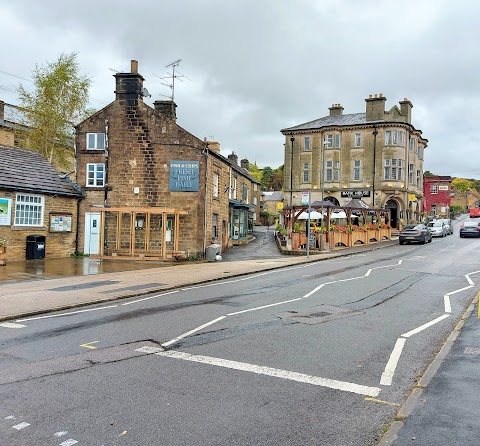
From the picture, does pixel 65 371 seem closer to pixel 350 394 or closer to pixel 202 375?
pixel 202 375

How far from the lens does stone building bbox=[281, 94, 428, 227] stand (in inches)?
1836

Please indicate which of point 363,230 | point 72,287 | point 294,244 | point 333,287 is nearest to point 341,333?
point 333,287

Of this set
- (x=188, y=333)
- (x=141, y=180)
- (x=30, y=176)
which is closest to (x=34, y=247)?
(x=30, y=176)

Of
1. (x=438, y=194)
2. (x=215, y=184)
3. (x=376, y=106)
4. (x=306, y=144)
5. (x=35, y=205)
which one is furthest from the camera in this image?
(x=438, y=194)

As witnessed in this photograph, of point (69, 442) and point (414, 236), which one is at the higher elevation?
point (414, 236)

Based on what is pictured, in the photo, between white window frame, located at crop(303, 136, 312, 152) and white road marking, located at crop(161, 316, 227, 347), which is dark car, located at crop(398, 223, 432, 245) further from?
white road marking, located at crop(161, 316, 227, 347)

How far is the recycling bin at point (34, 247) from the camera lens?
70.5 feet

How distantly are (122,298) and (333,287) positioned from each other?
6.54 metres

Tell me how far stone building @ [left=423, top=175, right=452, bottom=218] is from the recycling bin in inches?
2925

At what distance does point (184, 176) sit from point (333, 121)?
30.7 meters

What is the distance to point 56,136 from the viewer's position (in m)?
33.3

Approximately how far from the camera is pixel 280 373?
6090 millimetres

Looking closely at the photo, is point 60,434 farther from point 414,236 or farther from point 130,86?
point 414,236

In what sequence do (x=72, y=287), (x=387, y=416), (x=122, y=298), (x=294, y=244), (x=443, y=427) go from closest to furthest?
(x=443, y=427), (x=387, y=416), (x=122, y=298), (x=72, y=287), (x=294, y=244)
